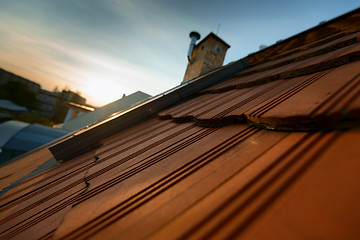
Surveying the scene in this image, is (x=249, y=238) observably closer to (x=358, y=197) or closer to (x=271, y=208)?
(x=271, y=208)

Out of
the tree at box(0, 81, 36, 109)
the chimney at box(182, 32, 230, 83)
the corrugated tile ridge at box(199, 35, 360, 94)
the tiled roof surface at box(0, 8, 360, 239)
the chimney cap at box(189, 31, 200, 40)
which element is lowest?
the tree at box(0, 81, 36, 109)

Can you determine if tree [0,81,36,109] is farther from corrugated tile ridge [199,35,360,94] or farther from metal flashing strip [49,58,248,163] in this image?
corrugated tile ridge [199,35,360,94]

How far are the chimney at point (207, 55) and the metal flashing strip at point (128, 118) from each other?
6677mm

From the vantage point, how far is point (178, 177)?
1.93 feet

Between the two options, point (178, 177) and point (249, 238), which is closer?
point (249, 238)

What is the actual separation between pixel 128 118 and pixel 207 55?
8.46 meters

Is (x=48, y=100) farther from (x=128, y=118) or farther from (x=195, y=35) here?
(x=128, y=118)

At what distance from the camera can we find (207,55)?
29.8 feet

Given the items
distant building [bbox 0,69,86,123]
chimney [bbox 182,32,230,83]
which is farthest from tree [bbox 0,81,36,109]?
chimney [bbox 182,32,230,83]

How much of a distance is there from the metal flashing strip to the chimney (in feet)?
21.9

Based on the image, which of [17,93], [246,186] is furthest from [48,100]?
[246,186]

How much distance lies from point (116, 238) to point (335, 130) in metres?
0.74

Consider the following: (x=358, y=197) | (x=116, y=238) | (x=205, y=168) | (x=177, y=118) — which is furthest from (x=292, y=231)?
(x=177, y=118)

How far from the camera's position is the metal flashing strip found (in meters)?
1.73
